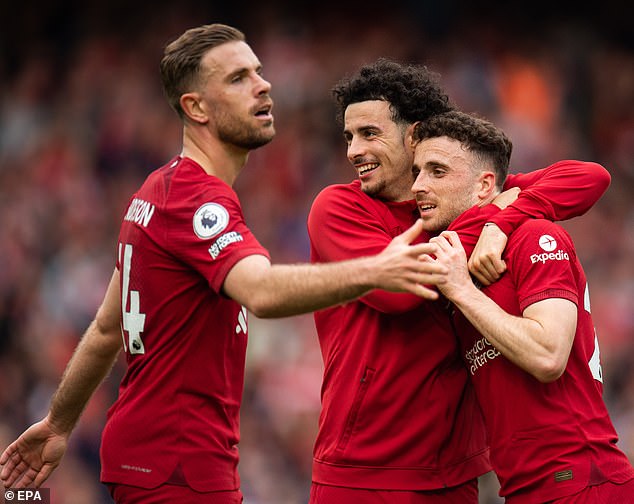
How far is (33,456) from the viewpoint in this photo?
489cm

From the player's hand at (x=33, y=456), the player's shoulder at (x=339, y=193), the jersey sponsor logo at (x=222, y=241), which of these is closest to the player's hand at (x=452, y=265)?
the player's shoulder at (x=339, y=193)

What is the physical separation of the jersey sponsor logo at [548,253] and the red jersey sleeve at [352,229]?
51 centimetres

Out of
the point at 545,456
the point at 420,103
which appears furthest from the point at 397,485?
the point at 420,103

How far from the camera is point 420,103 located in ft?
16.4

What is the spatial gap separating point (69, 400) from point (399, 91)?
2.09 m

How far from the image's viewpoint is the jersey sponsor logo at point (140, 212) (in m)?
4.27

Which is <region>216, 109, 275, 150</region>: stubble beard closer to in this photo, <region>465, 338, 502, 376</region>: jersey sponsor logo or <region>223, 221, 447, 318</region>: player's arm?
<region>223, 221, 447, 318</region>: player's arm

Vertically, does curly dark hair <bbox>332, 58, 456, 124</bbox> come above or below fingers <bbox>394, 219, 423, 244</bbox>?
above

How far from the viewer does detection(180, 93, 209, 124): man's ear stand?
447cm

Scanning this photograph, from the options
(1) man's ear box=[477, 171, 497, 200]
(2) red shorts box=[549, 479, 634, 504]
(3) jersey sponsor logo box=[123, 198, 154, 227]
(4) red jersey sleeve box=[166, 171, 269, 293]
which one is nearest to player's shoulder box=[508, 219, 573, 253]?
(1) man's ear box=[477, 171, 497, 200]

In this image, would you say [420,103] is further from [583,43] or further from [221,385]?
[583,43]

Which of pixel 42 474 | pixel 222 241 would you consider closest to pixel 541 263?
pixel 222 241

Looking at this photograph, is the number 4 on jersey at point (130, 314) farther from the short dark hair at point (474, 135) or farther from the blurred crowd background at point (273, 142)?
the blurred crowd background at point (273, 142)

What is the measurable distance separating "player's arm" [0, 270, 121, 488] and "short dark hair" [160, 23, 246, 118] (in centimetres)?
87
